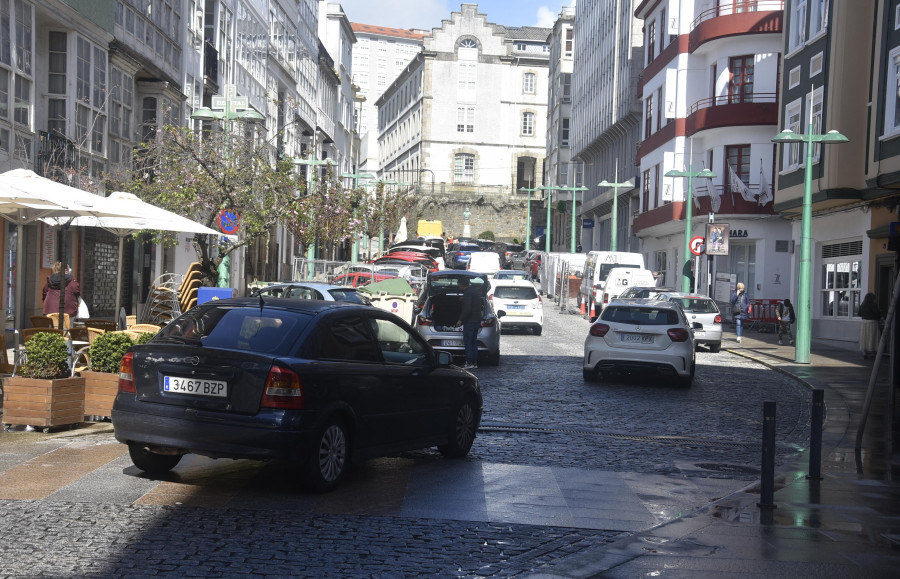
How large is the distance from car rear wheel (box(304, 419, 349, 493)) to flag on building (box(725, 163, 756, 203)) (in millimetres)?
37881

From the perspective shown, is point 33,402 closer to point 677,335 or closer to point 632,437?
point 632,437

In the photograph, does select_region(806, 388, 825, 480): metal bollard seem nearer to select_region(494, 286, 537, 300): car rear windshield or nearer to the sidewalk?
the sidewalk

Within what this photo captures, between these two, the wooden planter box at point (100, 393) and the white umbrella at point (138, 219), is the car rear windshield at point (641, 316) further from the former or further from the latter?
the wooden planter box at point (100, 393)

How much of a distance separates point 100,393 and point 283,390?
4290 mm

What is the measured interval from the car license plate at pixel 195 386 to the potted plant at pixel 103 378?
11.5ft

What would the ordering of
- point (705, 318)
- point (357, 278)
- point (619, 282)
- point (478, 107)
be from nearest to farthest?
point (705, 318), point (619, 282), point (357, 278), point (478, 107)

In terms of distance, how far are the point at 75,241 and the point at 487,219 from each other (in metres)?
86.1

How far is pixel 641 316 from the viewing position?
64.0 ft

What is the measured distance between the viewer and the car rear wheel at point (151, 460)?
8.73 metres

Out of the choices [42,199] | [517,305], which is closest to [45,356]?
[42,199]

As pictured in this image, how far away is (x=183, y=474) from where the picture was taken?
905cm

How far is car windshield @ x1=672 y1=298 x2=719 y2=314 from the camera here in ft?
95.6

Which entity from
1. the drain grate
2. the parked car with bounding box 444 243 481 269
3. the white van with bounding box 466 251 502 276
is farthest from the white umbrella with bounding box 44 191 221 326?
the parked car with bounding box 444 243 481 269

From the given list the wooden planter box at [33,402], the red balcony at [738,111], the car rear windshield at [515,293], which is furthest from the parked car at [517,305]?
the wooden planter box at [33,402]
